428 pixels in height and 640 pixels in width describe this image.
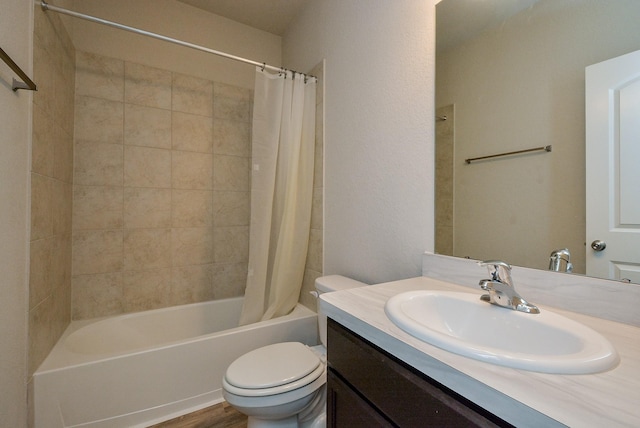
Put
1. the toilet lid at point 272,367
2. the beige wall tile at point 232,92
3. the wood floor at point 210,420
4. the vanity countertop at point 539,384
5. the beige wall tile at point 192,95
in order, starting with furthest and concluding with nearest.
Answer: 1. the beige wall tile at point 232,92
2. the beige wall tile at point 192,95
3. the wood floor at point 210,420
4. the toilet lid at point 272,367
5. the vanity countertop at point 539,384

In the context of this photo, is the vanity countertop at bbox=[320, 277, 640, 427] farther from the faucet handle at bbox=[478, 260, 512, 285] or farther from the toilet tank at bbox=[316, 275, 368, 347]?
the toilet tank at bbox=[316, 275, 368, 347]

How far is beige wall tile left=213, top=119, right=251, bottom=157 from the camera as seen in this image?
6.89ft

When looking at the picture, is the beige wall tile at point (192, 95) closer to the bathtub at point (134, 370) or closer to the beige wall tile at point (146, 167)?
the beige wall tile at point (146, 167)

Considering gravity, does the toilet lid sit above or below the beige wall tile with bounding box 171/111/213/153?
below

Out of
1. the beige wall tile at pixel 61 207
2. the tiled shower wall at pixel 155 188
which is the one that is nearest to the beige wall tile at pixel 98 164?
the tiled shower wall at pixel 155 188

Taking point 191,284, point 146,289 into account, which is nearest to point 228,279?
point 191,284

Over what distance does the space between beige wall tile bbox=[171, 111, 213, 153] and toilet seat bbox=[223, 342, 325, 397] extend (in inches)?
61.3

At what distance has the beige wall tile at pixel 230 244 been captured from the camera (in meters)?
2.13

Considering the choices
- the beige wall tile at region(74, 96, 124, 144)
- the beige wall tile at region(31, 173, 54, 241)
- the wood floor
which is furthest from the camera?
the beige wall tile at region(74, 96, 124, 144)

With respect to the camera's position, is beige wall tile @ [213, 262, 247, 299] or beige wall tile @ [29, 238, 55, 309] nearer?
beige wall tile @ [29, 238, 55, 309]

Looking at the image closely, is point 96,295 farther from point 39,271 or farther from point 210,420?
point 210,420

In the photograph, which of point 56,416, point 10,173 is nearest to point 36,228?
point 10,173

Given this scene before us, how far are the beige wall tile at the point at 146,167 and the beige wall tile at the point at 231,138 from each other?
0.37 m

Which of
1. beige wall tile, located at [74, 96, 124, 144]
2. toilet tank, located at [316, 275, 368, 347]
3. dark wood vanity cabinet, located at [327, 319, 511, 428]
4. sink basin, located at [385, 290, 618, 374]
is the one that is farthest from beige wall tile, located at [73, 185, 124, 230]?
sink basin, located at [385, 290, 618, 374]
